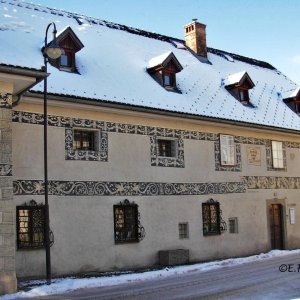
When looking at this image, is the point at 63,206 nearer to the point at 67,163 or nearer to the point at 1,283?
the point at 67,163

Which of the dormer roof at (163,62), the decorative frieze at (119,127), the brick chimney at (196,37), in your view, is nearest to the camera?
the decorative frieze at (119,127)

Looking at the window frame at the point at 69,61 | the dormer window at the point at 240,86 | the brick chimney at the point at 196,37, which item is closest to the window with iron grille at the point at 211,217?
the dormer window at the point at 240,86

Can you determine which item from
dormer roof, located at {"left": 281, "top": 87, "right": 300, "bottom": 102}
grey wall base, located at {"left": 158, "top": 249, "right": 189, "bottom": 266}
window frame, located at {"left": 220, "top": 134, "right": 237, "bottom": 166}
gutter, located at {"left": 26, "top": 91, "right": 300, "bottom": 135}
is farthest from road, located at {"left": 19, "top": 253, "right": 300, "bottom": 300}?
dormer roof, located at {"left": 281, "top": 87, "right": 300, "bottom": 102}

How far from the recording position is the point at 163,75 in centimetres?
2056

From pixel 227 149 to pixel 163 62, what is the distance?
14.4 feet

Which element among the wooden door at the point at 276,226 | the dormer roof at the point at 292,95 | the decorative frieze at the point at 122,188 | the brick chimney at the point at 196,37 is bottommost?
the wooden door at the point at 276,226

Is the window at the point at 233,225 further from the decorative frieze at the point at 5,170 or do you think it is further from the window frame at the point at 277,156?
the decorative frieze at the point at 5,170

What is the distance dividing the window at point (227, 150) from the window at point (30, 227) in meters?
8.46

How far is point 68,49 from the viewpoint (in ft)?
58.1

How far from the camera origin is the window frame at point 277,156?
2350cm

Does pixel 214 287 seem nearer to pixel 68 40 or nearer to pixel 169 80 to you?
pixel 68 40

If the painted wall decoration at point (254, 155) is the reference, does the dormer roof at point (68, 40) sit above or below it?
above

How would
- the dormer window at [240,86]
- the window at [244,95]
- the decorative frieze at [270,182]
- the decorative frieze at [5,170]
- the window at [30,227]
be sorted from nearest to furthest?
the decorative frieze at [5,170]
the window at [30,227]
the decorative frieze at [270,182]
the dormer window at [240,86]
the window at [244,95]

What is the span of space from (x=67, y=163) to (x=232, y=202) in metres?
7.99
